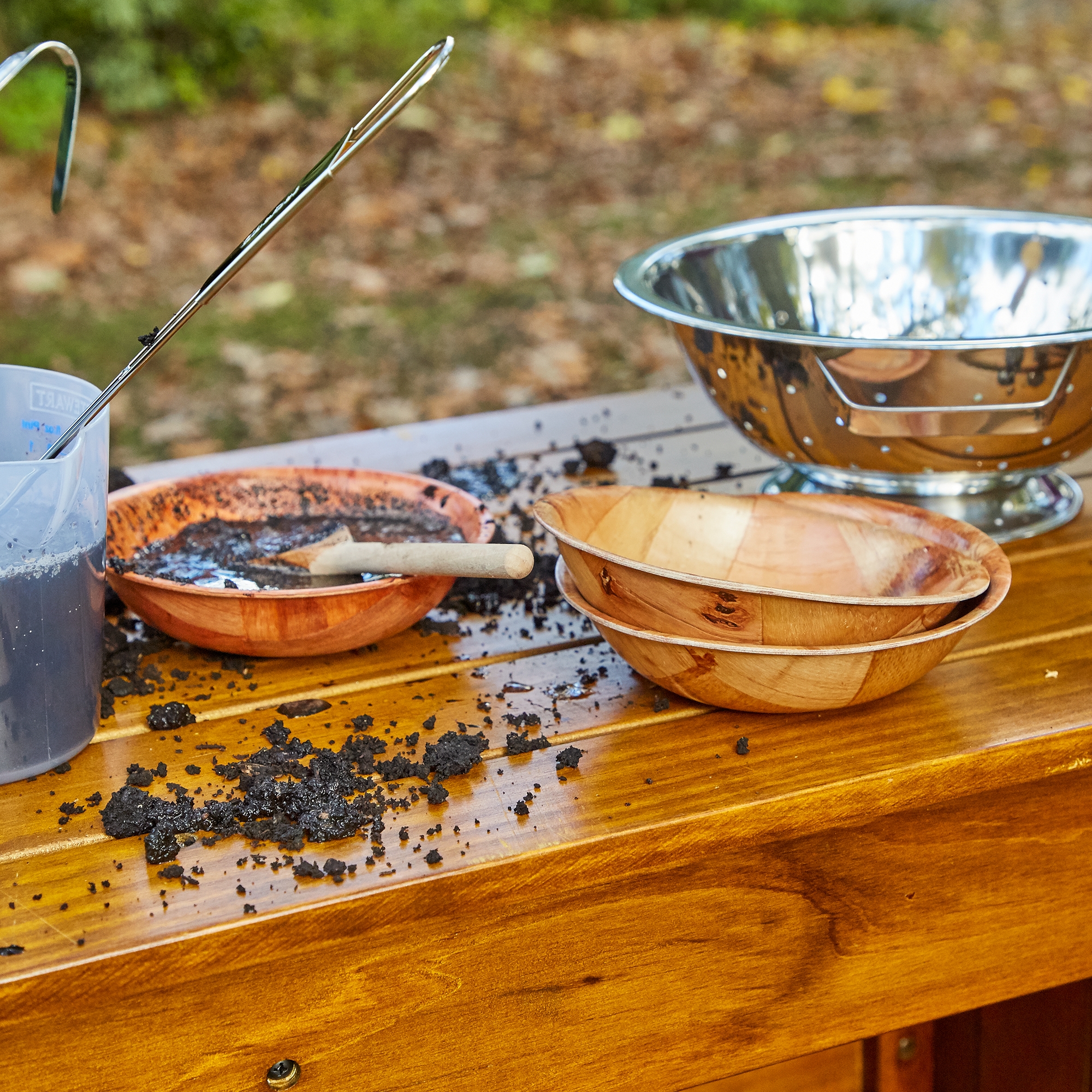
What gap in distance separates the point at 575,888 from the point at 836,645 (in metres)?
0.25

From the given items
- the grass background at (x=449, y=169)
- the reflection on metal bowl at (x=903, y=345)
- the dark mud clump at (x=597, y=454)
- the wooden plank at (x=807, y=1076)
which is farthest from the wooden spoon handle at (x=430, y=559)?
the grass background at (x=449, y=169)

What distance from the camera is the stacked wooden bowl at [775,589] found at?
2.75ft

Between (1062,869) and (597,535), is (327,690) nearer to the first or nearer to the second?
(597,535)

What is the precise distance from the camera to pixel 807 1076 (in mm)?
1237

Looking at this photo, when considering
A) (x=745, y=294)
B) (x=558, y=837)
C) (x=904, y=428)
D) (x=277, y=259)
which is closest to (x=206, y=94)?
(x=277, y=259)

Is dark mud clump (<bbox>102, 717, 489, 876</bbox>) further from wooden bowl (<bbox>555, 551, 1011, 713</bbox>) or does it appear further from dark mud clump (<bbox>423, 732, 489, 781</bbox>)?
wooden bowl (<bbox>555, 551, 1011, 713</bbox>)

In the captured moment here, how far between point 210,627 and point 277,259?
2946 mm

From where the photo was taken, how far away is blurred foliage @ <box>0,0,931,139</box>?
396 cm

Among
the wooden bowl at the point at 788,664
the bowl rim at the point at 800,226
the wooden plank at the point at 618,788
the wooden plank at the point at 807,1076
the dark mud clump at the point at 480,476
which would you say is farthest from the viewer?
the dark mud clump at the point at 480,476

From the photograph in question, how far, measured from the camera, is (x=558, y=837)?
2.54ft

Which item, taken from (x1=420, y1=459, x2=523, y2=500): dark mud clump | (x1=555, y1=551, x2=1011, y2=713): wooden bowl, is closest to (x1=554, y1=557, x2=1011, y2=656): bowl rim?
(x1=555, y1=551, x2=1011, y2=713): wooden bowl

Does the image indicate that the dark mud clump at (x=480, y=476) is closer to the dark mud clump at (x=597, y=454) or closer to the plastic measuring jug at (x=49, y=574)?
the dark mud clump at (x=597, y=454)

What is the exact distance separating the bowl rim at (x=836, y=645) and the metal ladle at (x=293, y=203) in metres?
0.34

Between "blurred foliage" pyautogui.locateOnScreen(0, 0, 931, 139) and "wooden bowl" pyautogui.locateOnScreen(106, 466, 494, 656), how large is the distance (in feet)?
10.7
